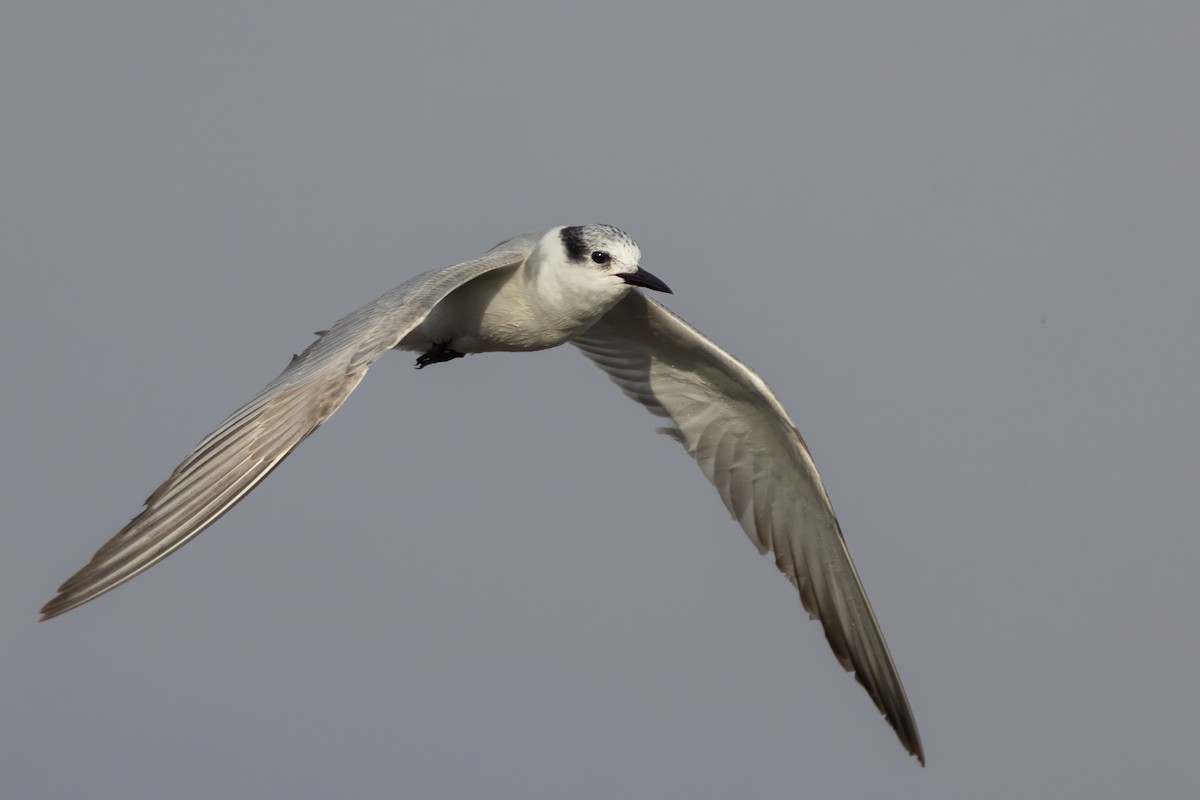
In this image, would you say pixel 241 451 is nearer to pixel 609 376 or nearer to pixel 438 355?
pixel 438 355

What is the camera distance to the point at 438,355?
13617 mm

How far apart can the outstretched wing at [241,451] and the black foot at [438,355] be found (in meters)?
2.51

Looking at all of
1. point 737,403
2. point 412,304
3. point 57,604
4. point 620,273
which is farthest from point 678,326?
point 57,604

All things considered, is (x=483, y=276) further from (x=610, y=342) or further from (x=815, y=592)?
(x=815, y=592)

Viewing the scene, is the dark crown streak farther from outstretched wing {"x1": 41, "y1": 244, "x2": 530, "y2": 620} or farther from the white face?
outstretched wing {"x1": 41, "y1": 244, "x2": 530, "y2": 620}

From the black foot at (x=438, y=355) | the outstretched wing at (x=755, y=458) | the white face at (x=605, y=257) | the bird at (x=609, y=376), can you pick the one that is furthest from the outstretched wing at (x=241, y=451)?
the outstretched wing at (x=755, y=458)

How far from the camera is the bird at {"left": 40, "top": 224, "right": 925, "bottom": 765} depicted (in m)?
9.30

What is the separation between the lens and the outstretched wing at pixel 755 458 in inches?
553

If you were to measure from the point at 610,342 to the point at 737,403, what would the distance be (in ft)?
4.54

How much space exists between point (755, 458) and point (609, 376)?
1.67 metres

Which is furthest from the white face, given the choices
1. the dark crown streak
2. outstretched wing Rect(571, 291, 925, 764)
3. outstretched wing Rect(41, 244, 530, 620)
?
outstretched wing Rect(41, 244, 530, 620)

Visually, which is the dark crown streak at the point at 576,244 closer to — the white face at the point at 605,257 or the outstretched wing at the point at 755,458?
the white face at the point at 605,257

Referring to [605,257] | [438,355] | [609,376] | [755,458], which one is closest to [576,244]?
[605,257]

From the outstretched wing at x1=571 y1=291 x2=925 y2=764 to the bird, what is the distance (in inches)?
0.5
